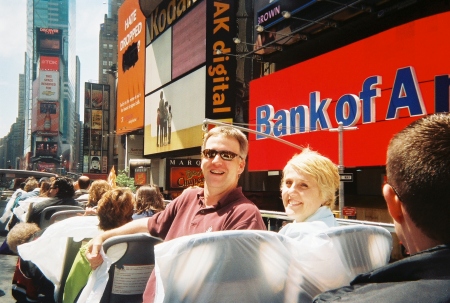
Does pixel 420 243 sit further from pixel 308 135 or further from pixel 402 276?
pixel 308 135

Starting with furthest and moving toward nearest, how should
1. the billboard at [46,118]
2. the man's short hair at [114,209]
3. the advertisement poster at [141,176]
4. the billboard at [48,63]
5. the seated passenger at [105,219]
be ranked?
1. the billboard at [48,63]
2. the billboard at [46,118]
3. the advertisement poster at [141,176]
4. the man's short hair at [114,209]
5. the seated passenger at [105,219]

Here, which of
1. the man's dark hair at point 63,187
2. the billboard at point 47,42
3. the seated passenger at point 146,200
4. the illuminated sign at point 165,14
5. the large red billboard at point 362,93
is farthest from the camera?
the billboard at point 47,42

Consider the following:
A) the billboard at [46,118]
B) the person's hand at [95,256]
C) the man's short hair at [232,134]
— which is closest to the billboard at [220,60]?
the man's short hair at [232,134]

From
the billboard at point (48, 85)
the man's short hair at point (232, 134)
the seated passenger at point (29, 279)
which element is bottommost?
the seated passenger at point (29, 279)

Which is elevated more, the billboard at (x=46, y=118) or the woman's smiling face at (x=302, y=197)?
the billboard at (x=46, y=118)

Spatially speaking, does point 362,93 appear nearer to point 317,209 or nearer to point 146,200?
point 146,200

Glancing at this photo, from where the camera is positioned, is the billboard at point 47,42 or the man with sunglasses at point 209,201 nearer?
the man with sunglasses at point 209,201

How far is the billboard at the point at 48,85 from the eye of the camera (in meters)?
126

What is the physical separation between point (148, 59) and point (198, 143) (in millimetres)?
15363

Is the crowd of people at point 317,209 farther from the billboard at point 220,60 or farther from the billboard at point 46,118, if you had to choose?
the billboard at point 46,118

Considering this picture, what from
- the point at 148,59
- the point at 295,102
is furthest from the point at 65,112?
the point at 295,102

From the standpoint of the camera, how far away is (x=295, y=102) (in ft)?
65.1

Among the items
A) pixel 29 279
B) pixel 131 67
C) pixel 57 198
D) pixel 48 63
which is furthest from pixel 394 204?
pixel 48 63

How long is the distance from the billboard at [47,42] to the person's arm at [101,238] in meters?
151
